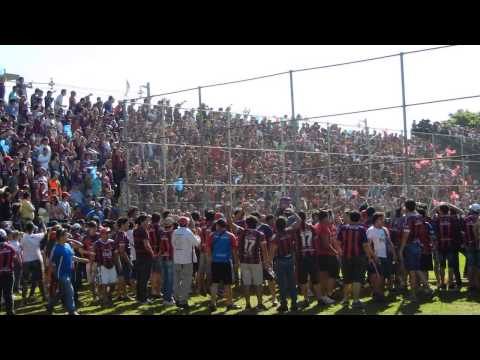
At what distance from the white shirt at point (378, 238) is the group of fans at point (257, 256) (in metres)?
0.02

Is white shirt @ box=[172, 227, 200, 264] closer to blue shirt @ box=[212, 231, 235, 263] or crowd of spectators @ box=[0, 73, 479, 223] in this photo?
blue shirt @ box=[212, 231, 235, 263]

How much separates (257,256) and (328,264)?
61.6 inches

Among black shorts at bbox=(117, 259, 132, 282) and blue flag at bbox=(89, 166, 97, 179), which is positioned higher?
blue flag at bbox=(89, 166, 97, 179)

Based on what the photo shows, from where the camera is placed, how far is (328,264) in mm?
16125

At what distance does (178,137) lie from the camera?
70.9 feet

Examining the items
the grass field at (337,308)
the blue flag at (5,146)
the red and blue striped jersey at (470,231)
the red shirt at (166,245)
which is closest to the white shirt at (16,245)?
the grass field at (337,308)

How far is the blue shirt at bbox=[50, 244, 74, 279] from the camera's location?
14.7m

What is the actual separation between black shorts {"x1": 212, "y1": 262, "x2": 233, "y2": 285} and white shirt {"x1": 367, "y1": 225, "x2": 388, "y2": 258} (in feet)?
9.88

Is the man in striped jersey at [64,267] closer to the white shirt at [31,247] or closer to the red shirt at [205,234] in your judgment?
the white shirt at [31,247]

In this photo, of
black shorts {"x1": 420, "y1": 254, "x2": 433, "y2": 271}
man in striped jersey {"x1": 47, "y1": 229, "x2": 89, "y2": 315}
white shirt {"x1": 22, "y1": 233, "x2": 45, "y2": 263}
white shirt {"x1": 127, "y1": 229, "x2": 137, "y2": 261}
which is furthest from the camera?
white shirt {"x1": 127, "y1": 229, "x2": 137, "y2": 261}

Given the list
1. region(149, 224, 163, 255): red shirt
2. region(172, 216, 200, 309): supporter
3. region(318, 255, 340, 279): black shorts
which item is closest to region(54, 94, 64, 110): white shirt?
region(149, 224, 163, 255): red shirt

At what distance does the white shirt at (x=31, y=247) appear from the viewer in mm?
17250
